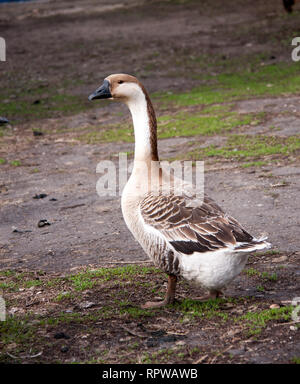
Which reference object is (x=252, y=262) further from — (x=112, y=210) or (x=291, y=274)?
(x=112, y=210)

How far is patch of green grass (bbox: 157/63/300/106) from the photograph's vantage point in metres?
11.5

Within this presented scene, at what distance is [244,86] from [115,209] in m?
6.04

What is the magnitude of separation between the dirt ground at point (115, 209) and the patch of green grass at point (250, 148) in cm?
21

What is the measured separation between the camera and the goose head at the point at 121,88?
4.90 m

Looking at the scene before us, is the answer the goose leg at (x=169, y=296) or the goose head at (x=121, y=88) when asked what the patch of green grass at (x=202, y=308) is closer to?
the goose leg at (x=169, y=296)

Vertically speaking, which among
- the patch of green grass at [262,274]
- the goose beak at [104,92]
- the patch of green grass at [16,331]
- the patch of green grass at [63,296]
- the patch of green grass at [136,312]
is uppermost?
the goose beak at [104,92]

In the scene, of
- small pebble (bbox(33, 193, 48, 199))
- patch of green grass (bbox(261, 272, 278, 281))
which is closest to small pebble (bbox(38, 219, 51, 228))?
small pebble (bbox(33, 193, 48, 199))

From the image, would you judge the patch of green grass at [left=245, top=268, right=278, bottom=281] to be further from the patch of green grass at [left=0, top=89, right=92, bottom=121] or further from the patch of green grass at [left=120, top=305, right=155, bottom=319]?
the patch of green grass at [left=0, top=89, right=92, bottom=121]

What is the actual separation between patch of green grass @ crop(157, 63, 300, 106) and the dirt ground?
1.37ft

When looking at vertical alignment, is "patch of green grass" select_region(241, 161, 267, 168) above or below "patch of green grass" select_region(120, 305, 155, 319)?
above

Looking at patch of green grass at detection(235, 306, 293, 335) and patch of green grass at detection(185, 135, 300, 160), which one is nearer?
patch of green grass at detection(235, 306, 293, 335)

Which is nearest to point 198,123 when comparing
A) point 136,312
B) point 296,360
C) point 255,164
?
point 255,164

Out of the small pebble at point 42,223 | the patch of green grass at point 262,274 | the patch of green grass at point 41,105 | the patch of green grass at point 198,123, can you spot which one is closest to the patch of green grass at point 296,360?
the patch of green grass at point 262,274

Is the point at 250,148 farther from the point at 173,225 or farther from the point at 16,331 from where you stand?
the point at 16,331
